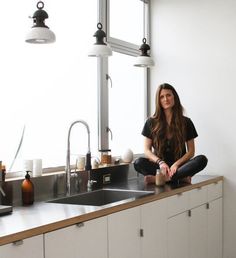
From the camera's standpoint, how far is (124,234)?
2.75m

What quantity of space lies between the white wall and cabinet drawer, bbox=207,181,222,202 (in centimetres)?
14

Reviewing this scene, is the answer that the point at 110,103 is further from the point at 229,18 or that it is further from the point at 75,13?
the point at 229,18

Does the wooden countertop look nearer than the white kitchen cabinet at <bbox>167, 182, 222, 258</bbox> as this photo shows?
Yes

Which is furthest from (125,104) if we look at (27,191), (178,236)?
(27,191)

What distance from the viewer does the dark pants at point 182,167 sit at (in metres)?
3.86

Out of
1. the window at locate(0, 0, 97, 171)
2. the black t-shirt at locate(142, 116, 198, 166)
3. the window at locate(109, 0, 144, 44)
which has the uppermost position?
the window at locate(109, 0, 144, 44)

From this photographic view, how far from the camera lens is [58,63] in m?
3.73

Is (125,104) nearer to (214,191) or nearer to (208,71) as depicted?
(208,71)

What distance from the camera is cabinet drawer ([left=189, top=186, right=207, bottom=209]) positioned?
376cm

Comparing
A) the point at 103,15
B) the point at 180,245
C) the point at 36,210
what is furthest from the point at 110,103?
the point at 36,210

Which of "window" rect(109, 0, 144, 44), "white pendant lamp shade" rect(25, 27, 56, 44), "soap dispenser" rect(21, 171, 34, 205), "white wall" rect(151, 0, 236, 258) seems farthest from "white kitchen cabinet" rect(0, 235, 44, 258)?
"white wall" rect(151, 0, 236, 258)

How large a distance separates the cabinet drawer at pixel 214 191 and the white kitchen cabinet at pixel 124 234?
1457 mm

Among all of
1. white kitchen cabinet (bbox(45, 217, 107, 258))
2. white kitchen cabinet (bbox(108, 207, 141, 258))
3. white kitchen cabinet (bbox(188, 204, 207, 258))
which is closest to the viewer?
white kitchen cabinet (bbox(45, 217, 107, 258))

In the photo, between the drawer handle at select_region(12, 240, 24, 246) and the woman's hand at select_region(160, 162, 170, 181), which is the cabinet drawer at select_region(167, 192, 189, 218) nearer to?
the woman's hand at select_region(160, 162, 170, 181)
